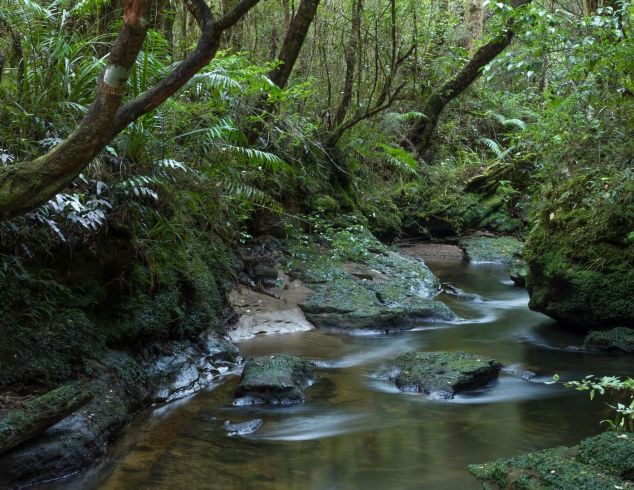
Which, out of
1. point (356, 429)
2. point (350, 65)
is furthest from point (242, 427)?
point (350, 65)

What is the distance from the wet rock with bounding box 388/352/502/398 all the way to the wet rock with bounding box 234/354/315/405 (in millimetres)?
1016

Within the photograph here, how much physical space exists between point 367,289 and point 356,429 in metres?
4.38

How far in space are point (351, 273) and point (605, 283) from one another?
3.74 m

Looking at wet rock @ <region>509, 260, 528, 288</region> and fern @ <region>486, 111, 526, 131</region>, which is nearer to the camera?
wet rock @ <region>509, 260, 528, 288</region>

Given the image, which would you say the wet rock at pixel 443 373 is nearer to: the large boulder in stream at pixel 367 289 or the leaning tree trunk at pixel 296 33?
the large boulder in stream at pixel 367 289

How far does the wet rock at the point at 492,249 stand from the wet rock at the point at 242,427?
31.0 feet

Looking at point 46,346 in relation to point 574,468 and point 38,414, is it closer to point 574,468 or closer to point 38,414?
point 38,414

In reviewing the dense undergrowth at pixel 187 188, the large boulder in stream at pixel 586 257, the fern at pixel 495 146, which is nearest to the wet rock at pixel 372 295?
the dense undergrowth at pixel 187 188

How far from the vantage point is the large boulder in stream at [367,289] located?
8.70 metres

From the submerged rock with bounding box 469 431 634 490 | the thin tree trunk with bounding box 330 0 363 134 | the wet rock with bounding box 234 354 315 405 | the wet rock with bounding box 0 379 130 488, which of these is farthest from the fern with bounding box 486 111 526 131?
the wet rock with bounding box 0 379 130 488

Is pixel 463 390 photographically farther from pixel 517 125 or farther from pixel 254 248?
pixel 517 125

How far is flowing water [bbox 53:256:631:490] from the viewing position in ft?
14.7

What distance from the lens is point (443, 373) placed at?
6.43 metres

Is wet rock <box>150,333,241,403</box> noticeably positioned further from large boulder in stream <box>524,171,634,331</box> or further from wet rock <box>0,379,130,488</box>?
large boulder in stream <box>524,171,634,331</box>
